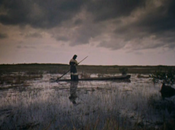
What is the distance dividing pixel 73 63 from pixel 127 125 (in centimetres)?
1103

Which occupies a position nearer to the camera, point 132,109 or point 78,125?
point 78,125

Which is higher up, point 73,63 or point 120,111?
point 73,63

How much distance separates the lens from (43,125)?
4262 millimetres

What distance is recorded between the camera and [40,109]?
230 inches

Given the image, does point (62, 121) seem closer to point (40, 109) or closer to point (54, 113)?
point (54, 113)

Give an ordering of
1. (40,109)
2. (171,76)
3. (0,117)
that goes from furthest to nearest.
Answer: (171,76) → (40,109) → (0,117)

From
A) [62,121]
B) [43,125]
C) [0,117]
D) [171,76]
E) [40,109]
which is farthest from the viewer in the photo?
[171,76]

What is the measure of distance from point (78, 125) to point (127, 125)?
1830 mm

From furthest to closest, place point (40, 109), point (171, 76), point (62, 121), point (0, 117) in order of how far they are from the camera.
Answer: point (171, 76), point (40, 109), point (0, 117), point (62, 121)

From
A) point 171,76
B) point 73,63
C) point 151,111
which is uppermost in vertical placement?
point 73,63

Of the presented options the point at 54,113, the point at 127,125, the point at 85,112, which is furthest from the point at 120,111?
the point at 54,113

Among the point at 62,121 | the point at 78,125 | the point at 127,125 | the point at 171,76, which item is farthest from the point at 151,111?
the point at 171,76

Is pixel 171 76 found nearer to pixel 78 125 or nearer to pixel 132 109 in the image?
pixel 132 109

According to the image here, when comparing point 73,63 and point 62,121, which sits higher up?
point 73,63
